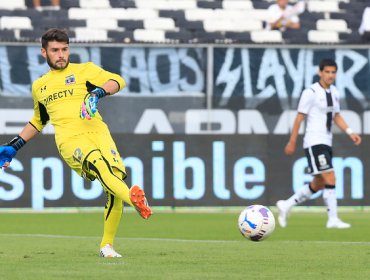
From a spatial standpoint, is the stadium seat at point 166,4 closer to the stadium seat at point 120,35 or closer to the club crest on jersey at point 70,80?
the stadium seat at point 120,35

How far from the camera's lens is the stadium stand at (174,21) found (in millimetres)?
21391

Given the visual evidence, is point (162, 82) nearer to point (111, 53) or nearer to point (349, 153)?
point (111, 53)

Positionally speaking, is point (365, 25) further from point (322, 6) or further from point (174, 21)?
point (174, 21)

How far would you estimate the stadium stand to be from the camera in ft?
70.2

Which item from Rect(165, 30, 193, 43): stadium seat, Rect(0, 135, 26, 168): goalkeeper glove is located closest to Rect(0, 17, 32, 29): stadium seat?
Rect(165, 30, 193, 43): stadium seat

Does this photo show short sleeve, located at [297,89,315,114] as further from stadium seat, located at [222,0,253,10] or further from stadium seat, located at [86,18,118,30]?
stadium seat, located at [222,0,253,10]

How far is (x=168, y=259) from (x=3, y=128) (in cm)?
908

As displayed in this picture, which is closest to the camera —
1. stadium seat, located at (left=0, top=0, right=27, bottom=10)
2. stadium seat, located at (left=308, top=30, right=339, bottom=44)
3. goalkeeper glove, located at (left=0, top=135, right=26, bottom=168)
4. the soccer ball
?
goalkeeper glove, located at (left=0, top=135, right=26, bottom=168)

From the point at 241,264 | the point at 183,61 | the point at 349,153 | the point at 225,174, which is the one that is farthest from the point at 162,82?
the point at 241,264

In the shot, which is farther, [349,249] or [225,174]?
[225,174]

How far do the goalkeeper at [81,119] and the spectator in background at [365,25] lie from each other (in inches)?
489

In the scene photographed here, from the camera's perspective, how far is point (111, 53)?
61.8 ft

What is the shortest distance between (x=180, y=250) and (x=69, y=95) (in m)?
2.06

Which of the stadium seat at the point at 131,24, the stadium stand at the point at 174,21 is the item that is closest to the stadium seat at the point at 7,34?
the stadium stand at the point at 174,21
